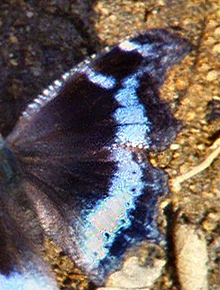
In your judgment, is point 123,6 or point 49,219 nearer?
point 49,219

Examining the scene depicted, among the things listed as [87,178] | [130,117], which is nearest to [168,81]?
[130,117]

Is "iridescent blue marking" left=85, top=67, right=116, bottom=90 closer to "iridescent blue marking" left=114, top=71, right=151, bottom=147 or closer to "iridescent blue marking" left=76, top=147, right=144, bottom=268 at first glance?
"iridescent blue marking" left=114, top=71, right=151, bottom=147

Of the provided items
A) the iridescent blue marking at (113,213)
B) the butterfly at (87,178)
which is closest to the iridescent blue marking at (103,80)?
the butterfly at (87,178)

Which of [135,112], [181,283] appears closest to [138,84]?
[135,112]

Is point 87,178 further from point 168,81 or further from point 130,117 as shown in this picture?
point 168,81

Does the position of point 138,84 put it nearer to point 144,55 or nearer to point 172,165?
point 144,55

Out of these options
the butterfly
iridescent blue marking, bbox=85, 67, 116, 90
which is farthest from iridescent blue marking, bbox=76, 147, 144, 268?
iridescent blue marking, bbox=85, 67, 116, 90

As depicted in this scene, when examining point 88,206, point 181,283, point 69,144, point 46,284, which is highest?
point 69,144

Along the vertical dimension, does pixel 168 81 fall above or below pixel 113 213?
above
